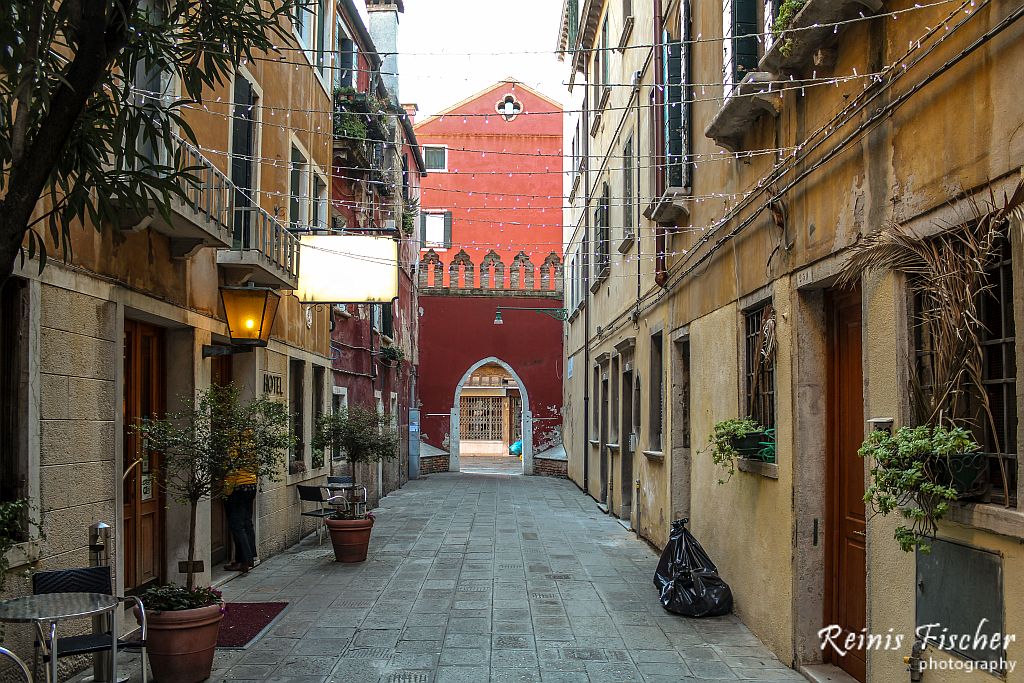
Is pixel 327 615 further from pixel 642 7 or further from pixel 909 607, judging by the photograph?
pixel 642 7

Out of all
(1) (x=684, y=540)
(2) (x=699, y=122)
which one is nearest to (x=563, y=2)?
(2) (x=699, y=122)

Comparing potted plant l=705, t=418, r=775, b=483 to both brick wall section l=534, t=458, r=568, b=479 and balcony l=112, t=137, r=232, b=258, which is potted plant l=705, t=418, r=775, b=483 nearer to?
balcony l=112, t=137, r=232, b=258

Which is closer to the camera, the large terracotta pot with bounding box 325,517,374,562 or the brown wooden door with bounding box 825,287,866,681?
the brown wooden door with bounding box 825,287,866,681

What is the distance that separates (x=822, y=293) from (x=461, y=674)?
3477mm

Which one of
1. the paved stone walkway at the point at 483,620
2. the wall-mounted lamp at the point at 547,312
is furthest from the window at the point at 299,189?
the wall-mounted lamp at the point at 547,312

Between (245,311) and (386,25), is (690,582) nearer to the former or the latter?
(245,311)

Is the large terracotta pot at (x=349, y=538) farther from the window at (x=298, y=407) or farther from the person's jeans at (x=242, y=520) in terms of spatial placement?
the window at (x=298, y=407)

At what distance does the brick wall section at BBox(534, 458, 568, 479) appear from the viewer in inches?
1069

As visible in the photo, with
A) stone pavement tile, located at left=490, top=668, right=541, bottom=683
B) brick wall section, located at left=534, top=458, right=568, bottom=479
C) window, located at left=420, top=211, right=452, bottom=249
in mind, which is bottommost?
brick wall section, located at left=534, top=458, right=568, bottom=479

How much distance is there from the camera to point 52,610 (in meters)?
4.44

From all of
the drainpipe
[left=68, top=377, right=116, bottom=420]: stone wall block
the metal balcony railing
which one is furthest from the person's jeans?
the drainpipe

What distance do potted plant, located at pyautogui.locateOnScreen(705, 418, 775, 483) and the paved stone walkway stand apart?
Answer: 4.51ft

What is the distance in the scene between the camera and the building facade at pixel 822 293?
3.91 m

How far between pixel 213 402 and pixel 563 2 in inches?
724
